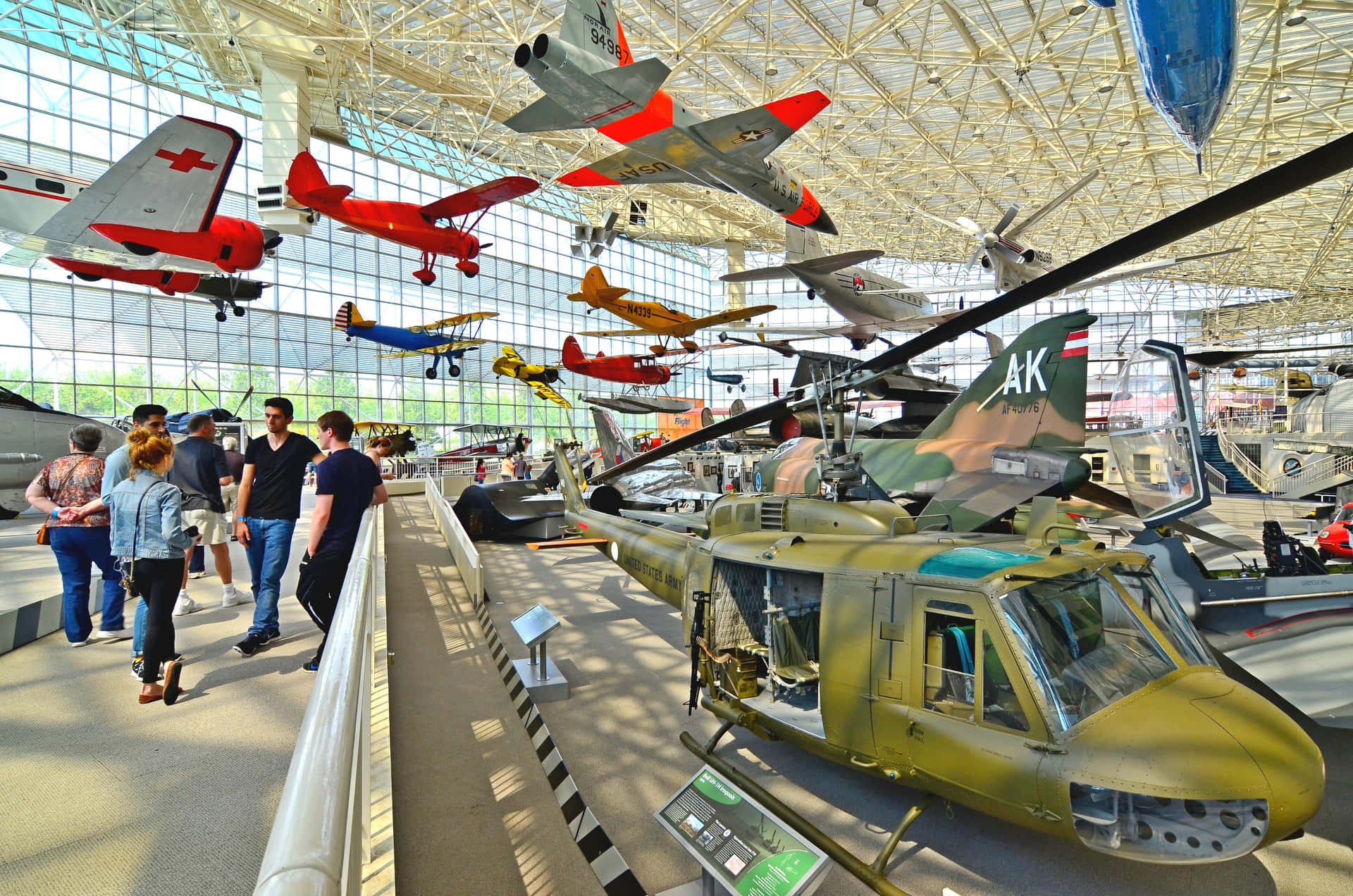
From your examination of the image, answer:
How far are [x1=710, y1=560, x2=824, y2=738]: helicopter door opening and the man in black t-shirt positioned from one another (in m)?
3.40

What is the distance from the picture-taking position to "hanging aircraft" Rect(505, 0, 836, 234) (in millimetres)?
9320

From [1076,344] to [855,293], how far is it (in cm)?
1404

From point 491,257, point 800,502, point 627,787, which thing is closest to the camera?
point 627,787

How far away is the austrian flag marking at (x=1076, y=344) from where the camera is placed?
246 inches

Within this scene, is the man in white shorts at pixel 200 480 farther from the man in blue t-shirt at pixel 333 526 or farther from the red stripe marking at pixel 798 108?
the red stripe marking at pixel 798 108

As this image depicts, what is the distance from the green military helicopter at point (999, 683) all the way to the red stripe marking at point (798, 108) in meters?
8.13

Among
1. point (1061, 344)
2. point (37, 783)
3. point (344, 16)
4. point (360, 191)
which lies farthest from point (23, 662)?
point (360, 191)

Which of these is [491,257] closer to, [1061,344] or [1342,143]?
[1061,344]

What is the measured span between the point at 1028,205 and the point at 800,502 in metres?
35.5

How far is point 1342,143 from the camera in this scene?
1962mm

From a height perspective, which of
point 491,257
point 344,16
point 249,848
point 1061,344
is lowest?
point 249,848

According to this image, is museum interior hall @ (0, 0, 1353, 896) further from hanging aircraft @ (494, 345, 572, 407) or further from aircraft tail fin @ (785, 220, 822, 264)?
hanging aircraft @ (494, 345, 572, 407)

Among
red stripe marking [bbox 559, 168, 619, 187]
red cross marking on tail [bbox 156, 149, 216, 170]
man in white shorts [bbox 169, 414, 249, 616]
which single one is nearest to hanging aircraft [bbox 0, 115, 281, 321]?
red cross marking on tail [bbox 156, 149, 216, 170]

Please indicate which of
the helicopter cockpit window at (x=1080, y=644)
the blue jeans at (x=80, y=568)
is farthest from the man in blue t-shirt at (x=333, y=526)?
the helicopter cockpit window at (x=1080, y=644)
